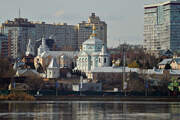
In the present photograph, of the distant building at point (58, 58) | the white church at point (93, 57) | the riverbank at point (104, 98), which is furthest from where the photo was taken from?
the distant building at point (58, 58)

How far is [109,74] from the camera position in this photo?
139375mm

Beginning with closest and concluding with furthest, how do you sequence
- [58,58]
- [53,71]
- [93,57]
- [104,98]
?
1. [104,98]
2. [53,71]
3. [93,57]
4. [58,58]

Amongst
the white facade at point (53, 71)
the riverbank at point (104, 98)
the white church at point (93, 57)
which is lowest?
the riverbank at point (104, 98)

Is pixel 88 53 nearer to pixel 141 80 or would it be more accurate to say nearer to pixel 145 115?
pixel 141 80

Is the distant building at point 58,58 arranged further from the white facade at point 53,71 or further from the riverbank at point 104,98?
the riverbank at point 104,98

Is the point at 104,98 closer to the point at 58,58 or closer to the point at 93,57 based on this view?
the point at 93,57

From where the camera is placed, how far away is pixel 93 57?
495ft

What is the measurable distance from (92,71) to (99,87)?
13.7 m

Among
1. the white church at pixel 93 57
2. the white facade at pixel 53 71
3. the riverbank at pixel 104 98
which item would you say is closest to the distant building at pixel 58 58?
the white church at pixel 93 57

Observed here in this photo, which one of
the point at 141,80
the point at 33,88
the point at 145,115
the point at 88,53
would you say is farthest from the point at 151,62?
the point at 145,115

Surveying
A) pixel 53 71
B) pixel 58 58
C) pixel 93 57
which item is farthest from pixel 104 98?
pixel 58 58

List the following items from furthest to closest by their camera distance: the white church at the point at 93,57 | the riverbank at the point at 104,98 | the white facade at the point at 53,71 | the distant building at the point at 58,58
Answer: the distant building at the point at 58,58
the white church at the point at 93,57
the white facade at the point at 53,71
the riverbank at the point at 104,98

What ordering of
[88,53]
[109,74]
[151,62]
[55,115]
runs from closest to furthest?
[55,115] < [109,74] < [88,53] < [151,62]

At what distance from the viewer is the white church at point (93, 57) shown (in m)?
149
